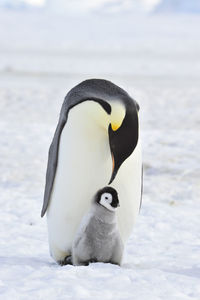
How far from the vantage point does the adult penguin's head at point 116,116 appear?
286 cm

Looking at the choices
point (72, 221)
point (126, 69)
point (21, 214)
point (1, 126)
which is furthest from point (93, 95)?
point (126, 69)

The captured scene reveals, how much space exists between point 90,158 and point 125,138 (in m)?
0.27

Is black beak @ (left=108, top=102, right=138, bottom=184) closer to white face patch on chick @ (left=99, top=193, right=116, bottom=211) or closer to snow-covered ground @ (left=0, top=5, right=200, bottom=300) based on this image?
white face patch on chick @ (left=99, top=193, right=116, bottom=211)

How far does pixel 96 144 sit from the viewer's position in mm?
3055

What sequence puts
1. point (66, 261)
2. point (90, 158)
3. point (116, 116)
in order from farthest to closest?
1. point (66, 261)
2. point (90, 158)
3. point (116, 116)

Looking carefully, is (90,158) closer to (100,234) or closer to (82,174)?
(82,174)

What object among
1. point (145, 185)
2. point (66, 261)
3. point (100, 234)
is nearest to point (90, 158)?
point (100, 234)

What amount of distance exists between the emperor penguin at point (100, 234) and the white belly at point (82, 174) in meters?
0.12

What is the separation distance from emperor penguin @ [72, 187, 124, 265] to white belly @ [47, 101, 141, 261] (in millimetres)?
124

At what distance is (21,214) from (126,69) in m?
14.4

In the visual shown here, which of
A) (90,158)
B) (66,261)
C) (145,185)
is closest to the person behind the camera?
(90,158)

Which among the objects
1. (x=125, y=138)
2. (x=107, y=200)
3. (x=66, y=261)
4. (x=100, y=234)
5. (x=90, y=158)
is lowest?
(x=66, y=261)

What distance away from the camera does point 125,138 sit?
2.88 metres

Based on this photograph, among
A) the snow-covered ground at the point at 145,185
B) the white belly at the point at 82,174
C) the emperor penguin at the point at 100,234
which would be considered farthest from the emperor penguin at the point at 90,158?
the snow-covered ground at the point at 145,185
